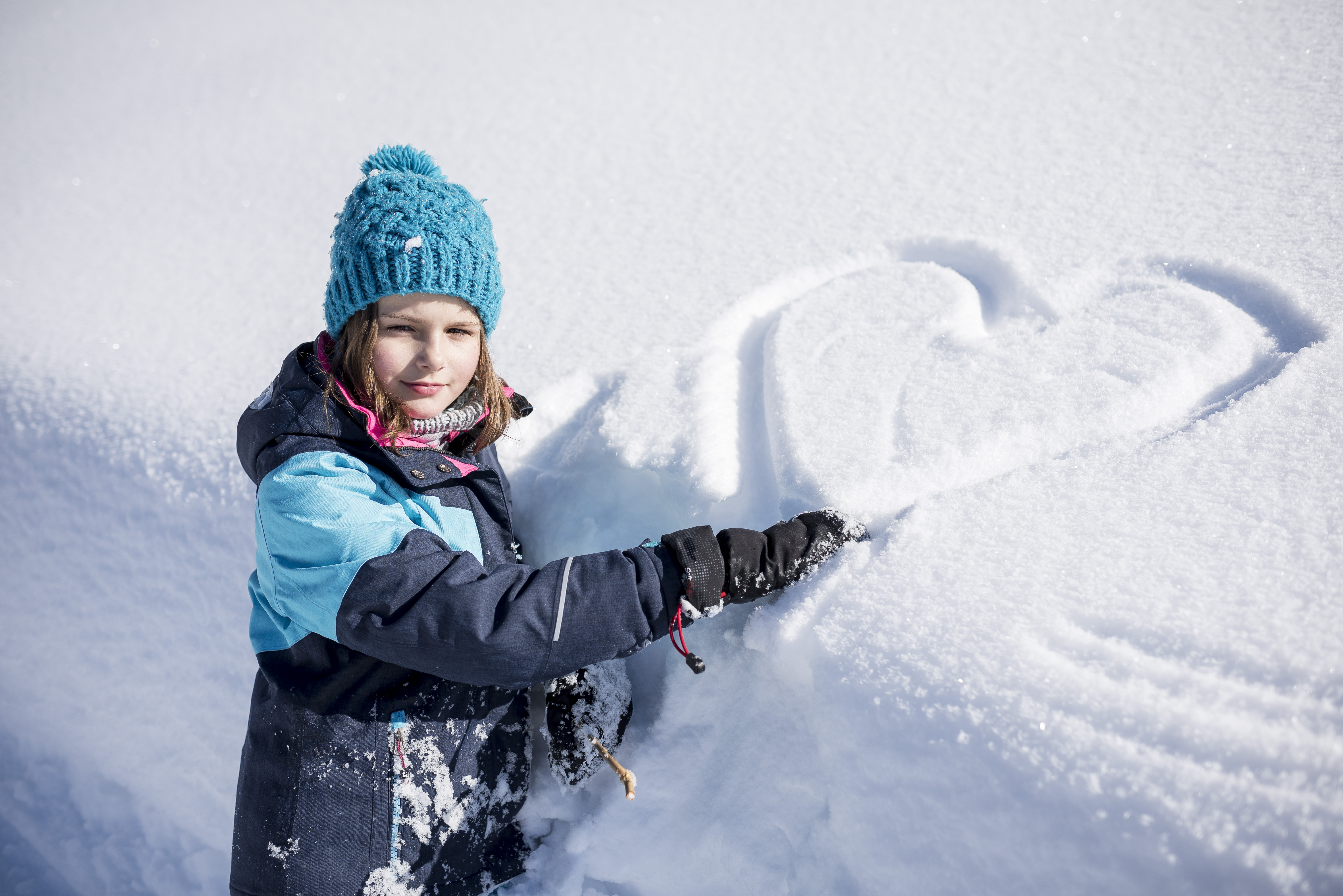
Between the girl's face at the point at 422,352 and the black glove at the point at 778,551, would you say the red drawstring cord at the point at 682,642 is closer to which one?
the black glove at the point at 778,551

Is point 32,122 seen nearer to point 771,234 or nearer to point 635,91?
point 635,91

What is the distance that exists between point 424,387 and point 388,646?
43 cm

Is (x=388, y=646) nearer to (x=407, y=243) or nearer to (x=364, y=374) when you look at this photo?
(x=364, y=374)

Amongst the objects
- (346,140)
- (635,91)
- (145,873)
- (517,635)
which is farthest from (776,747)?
(346,140)

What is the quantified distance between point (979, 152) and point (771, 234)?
→ 67 centimetres

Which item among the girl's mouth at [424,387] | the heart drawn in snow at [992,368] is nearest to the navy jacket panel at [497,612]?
the girl's mouth at [424,387]

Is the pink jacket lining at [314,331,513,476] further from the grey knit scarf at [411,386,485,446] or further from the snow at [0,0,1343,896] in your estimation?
the snow at [0,0,1343,896]

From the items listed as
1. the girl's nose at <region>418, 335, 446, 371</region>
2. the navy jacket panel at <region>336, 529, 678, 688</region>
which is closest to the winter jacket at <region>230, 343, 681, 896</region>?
the navy jacket panel at <region>336, 529, 678, 688</region>

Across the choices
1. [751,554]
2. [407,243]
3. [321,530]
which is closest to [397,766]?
[321,530]

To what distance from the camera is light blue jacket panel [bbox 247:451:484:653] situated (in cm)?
103

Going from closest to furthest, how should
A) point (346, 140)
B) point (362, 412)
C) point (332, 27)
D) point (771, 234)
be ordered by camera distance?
point (362, 412)
point (771, 234)
point (346, 140)
point (332, 27)

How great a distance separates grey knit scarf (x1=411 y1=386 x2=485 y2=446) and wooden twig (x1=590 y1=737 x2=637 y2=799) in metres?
0.58

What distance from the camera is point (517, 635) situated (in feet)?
3.35

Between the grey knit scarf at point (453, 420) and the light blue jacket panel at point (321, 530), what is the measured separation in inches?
4.1
